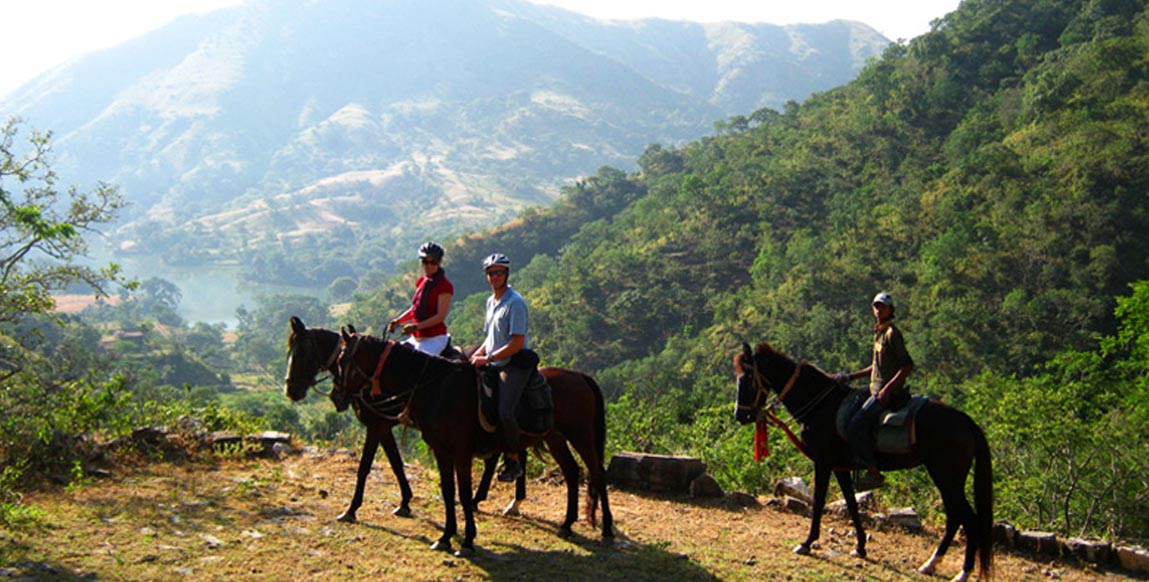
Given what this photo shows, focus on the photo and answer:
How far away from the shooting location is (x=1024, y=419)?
1728cm

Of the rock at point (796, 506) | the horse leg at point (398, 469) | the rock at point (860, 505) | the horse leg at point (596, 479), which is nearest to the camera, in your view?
the horse leg at point (596, 479)

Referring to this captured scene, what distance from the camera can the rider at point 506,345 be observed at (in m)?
6.67

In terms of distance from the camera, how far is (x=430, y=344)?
745cm

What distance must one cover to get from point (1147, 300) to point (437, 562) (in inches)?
978

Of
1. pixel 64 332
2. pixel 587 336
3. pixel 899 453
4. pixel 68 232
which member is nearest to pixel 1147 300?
pixel 899 453

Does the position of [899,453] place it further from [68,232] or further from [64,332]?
[64,332]

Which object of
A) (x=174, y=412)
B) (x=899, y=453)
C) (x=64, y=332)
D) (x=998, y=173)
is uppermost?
(x=998, y=173)

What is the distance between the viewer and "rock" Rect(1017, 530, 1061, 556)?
7848mm

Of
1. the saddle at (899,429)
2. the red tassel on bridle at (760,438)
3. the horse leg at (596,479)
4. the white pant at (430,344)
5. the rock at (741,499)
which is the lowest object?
the rock at (741,499)

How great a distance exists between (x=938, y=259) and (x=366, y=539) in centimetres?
3908

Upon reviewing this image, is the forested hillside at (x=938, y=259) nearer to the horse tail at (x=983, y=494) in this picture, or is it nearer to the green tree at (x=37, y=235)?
the horse tail at (x=983, y=494)

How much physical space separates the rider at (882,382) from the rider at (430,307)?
150 inches

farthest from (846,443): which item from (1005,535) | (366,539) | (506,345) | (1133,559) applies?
(366,539)

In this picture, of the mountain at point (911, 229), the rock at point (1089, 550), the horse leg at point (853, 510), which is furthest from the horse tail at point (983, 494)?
the mountain at point (911, 229)
